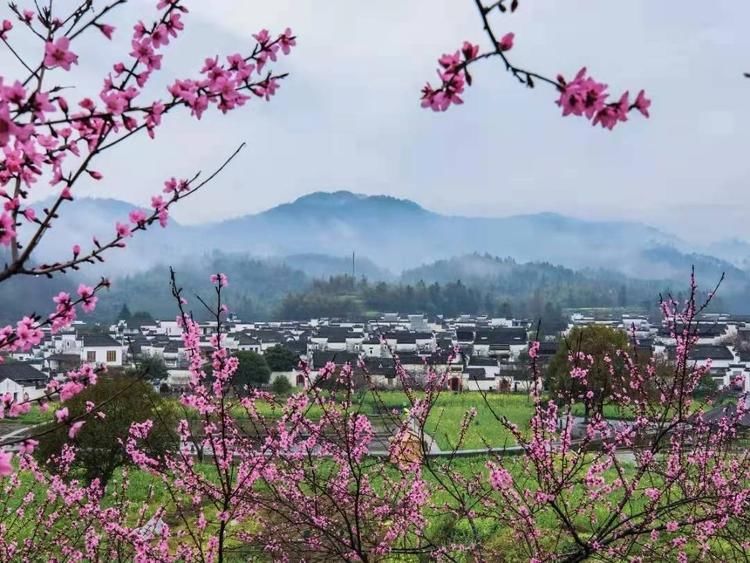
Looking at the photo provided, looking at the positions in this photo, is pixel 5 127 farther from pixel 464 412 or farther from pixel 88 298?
pixel 464 412

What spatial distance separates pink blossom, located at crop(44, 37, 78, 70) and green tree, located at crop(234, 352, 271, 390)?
38979mm

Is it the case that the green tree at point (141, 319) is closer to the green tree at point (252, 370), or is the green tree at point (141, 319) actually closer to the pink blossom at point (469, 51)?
the green tree at point (252, 370)

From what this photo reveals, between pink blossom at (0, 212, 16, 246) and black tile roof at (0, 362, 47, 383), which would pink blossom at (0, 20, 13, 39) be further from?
black tile roof at (0, 362, 47, 383)

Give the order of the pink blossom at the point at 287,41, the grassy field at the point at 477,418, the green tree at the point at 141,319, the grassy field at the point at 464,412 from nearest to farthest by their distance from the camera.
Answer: the pink blossom at the point at 287,41
the grassy field at the point at 477,418
the grassy field at the point at 464,412
the green tree at the point at 141,319

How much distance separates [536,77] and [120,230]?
204cm

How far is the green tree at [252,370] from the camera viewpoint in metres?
40.4

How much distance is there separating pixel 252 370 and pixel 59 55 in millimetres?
39916

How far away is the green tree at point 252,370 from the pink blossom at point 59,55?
3898cm

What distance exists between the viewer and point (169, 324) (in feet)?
289

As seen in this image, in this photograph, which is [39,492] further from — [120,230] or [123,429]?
[120,230]

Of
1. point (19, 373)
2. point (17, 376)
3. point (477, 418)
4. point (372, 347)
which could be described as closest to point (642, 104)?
point (477, 418)

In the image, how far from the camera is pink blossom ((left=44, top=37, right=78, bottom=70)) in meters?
1.83

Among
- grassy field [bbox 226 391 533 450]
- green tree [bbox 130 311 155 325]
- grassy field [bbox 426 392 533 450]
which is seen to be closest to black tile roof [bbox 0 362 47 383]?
grassy field [bbox 226 391 533 450]

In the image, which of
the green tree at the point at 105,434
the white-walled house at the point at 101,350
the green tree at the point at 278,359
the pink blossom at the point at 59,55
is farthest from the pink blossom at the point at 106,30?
the white-walled house at the point at 101,350
